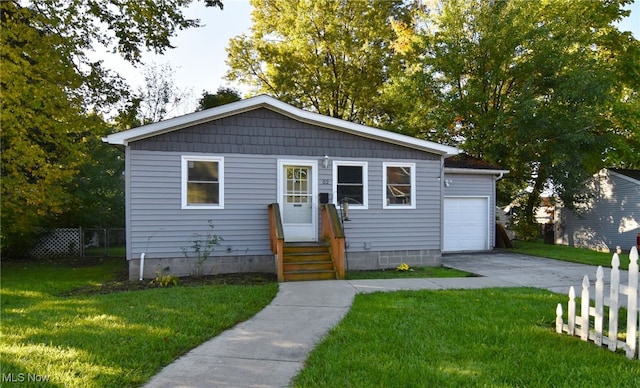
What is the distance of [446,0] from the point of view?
16.9 m

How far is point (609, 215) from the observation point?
17.3 m

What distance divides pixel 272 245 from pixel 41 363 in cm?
532

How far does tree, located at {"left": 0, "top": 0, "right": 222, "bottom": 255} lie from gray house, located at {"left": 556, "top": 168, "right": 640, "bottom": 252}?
17.7 m

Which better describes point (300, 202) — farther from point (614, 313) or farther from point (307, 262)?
point (614, 313)

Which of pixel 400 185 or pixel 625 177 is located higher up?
pixel 625 177

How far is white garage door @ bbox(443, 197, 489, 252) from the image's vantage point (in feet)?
42.5

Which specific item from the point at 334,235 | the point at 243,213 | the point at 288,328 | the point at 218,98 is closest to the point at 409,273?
the point at 334,235

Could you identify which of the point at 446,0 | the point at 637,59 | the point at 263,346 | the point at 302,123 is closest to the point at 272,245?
the point at 302,123

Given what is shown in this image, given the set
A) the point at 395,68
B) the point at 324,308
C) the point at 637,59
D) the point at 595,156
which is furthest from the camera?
the point at 395,68

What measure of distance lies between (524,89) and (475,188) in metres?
4.63

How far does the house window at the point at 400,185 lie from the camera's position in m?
9.69

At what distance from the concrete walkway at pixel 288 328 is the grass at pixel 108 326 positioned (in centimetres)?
24

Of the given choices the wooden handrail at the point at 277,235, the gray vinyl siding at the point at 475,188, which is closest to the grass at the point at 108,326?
the wooden handrail at the point at 277,235

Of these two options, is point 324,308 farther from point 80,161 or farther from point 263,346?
point 80,161
